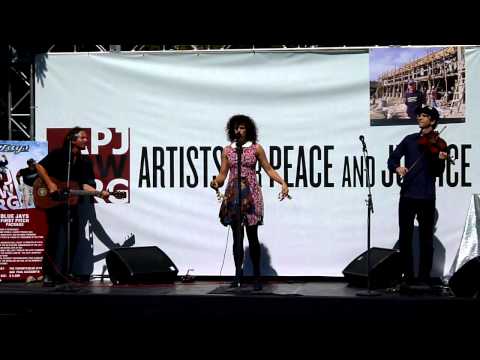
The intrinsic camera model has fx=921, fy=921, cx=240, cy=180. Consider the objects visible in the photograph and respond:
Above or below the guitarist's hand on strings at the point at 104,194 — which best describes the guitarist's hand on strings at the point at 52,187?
above

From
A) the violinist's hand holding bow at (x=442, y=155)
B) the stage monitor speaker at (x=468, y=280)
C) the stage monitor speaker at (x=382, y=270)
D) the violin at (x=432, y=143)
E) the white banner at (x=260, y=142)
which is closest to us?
the stage monitor speaker at (x=468, y=280)

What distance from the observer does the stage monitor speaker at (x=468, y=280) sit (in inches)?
313

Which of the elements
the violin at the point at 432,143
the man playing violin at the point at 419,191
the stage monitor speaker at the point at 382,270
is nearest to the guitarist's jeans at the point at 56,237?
the stage monitor speaker at the point at 382,270

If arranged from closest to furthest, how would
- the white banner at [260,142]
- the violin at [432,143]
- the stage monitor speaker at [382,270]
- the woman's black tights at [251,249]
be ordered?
the violin at [432,143]
the woman's black tights at [251,249]
the stage monitor speaker at [382,270]
the white banner at [260,142]

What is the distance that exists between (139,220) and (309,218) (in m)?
1.90

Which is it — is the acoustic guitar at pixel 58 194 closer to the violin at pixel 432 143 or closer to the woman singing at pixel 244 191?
the woman singing at pixel 244 191

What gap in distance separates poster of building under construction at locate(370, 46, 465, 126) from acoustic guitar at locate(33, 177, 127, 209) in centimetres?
297

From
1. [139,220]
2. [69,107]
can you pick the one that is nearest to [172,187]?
[139,220]

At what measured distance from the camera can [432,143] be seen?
347 inches

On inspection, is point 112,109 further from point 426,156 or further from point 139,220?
point 426,156

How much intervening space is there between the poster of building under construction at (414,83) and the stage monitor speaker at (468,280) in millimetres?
2246

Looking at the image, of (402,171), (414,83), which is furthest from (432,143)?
(414,83)

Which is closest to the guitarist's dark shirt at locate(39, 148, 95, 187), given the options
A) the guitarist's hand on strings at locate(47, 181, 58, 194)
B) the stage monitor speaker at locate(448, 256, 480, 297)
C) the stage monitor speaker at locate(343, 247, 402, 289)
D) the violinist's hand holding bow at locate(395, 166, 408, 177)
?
the guitarist's hand on strings at locate(47, 181, 58, 194)

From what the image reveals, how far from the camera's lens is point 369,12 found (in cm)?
761
